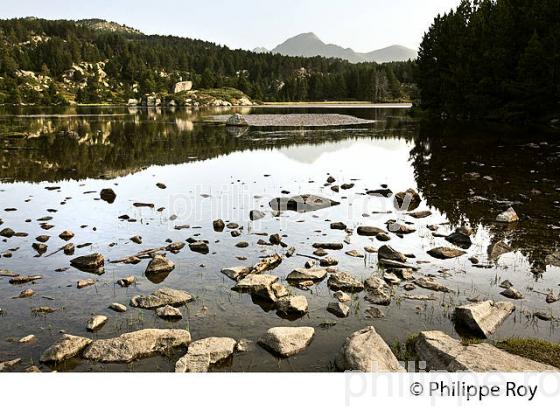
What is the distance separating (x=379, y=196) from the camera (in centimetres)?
2481

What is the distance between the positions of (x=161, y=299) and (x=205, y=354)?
3.24m

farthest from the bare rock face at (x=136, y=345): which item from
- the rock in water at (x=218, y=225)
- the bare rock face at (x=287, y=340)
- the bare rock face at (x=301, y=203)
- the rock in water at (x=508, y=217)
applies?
the rock in water at (x=508, y=217)

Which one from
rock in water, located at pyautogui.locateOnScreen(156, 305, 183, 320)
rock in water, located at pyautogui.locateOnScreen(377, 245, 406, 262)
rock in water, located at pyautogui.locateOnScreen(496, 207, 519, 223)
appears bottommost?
rock in water, located at pyautogui.locateOnScreen(156, 305, 183, 320)

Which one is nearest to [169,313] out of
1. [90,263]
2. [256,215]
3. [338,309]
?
[338,309]

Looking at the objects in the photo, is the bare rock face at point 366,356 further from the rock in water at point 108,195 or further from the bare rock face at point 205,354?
the rock in water at point 108,195

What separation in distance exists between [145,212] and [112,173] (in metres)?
12.4

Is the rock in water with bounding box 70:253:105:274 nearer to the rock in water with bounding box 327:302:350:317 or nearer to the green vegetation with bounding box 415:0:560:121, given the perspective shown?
the rock in water with bounding box 327:302:350:317

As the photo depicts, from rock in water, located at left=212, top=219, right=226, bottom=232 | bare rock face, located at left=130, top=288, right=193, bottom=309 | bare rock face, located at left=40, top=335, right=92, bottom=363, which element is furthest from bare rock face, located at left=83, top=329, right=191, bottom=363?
rock in water, located at left=212, top=219, right=226, bottom=232

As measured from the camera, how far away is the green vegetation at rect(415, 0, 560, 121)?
5341 cm

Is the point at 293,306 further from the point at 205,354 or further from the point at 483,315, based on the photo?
the point at 483,315

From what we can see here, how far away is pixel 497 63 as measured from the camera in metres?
61.2

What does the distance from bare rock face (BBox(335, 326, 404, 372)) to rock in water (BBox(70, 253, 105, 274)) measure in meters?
8.45

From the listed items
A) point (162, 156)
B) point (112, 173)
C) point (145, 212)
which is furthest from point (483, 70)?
point (145, 212)

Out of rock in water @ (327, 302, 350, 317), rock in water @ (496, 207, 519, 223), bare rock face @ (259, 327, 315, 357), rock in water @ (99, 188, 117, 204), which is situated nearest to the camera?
bare rock face @ (259, 327, 315, 357)
